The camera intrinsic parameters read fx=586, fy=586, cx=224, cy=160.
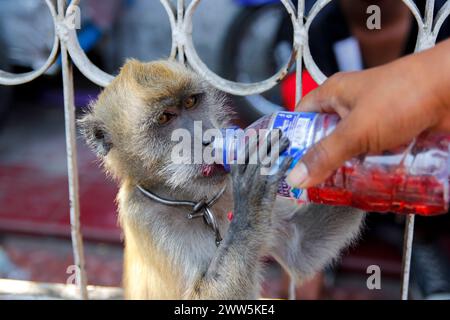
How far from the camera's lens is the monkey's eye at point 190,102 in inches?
90.1

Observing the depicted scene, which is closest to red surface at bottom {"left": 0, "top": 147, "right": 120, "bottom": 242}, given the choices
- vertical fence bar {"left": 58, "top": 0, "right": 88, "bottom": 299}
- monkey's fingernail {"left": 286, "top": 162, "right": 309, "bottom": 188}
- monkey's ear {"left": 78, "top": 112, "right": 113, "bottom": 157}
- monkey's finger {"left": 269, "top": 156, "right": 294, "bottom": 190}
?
vertical fence bar {"left": 58, "top": 0, "right": 88, "bottom": 299}

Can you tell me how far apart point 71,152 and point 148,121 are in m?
0.37

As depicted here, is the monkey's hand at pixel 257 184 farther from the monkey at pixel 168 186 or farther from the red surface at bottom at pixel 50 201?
the red surface at bottom at pixel 50 201

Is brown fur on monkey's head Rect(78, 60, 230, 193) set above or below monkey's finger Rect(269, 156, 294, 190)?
above

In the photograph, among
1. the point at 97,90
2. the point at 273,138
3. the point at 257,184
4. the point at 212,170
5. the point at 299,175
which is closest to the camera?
the point at 299,175

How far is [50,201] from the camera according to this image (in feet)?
15.4

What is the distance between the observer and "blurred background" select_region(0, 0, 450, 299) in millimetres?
3457

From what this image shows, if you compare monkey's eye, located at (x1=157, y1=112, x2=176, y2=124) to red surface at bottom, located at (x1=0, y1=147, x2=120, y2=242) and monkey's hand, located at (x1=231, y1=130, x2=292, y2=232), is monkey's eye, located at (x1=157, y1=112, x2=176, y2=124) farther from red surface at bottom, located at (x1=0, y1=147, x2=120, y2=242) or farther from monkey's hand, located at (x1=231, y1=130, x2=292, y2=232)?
red surface at bottom, located at (x1=0, y1=147, x2=120, y2=242)

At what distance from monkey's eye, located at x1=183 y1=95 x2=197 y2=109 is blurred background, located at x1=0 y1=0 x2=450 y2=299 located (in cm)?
83

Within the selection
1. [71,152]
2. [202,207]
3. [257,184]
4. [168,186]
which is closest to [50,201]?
[71,152]

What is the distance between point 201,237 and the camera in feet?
7.57

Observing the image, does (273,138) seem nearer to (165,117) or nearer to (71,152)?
(165,117)

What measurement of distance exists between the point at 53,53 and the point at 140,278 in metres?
0.99
